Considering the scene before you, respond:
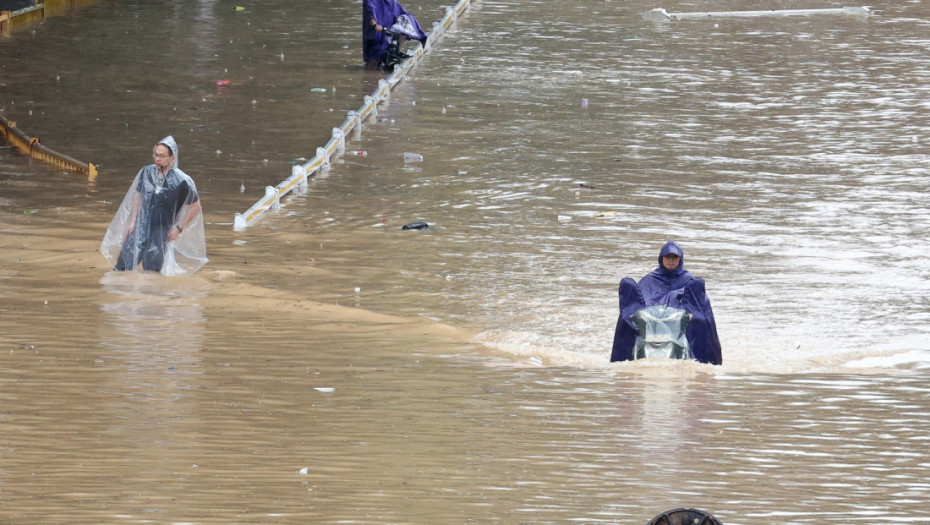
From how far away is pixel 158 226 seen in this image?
39.9 ft

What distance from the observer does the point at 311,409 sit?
8.72 meters

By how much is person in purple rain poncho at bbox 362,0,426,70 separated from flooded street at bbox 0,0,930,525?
29 centimetres

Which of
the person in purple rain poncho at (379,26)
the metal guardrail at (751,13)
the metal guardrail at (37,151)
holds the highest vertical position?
the person in purple rain poncho at (379,26)

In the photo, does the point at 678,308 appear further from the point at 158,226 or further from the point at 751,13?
the point at 751,13

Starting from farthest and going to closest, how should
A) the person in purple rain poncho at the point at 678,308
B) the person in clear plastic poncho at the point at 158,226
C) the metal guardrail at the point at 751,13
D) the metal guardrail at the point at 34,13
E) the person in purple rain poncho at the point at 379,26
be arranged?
the metal guardrail at the point at 751,13 < the metal guardrail at the point at 34,13 < the person in purple rain poncho at the point at 379,26 < the person in clear plastic poncho at the point at 158,226 < the person in purple rain poncho at the point at 678,308

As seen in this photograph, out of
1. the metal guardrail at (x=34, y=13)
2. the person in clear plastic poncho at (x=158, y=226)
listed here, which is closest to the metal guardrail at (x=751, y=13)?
the metal guardrail at (x=34, y=13)

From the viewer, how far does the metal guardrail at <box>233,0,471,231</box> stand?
47.1ft

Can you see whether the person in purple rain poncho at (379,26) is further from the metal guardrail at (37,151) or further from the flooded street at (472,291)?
the metal guardrail at (37,151)

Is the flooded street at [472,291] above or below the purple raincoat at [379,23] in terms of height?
below

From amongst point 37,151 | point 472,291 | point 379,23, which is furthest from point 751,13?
point 472,291

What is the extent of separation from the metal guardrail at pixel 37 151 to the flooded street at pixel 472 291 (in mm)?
250

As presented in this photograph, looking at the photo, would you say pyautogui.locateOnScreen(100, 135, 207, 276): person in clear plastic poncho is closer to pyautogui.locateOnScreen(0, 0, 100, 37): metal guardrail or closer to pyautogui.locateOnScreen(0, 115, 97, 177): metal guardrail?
pyautogui.locateOnScreen(0, 115, 97, 177): metal guardrail

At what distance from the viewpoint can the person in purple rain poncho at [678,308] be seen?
1002 cm

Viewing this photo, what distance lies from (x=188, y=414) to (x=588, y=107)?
1203cm
